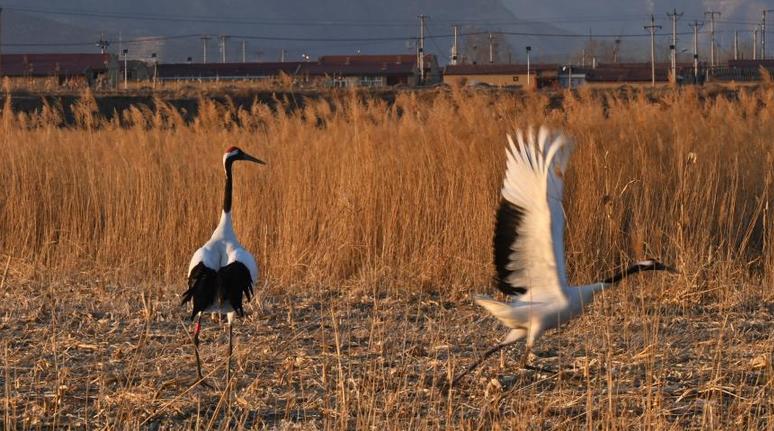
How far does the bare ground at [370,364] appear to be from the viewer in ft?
17.8

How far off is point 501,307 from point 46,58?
63.6 meters

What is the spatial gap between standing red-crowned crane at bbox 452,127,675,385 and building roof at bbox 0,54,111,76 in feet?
180

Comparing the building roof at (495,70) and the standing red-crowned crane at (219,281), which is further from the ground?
the building roof at (495,70)

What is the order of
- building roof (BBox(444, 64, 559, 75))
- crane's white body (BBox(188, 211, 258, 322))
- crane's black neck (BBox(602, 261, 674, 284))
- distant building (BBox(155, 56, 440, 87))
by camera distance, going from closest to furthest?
crane's black neck (BBox(602, 261, 674, 284)), crane's white body (BBox(188, 211, 258, 322)), distant building (BBox(155, 56, 440, 87)), building roof (BBox(444, 64, 559, 75))

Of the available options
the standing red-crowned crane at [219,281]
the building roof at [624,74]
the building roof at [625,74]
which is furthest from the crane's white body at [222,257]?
the building roof at [625,74]

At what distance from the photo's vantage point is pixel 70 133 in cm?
1264

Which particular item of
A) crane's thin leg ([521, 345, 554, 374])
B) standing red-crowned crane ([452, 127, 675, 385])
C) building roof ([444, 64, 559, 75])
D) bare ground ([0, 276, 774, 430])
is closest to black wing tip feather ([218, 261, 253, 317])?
bare ground ([0, 276, 774, 430])

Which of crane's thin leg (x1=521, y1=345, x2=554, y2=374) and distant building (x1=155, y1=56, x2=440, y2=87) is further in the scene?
distant building (x1=155, y1=56, x2=440, y2=87)

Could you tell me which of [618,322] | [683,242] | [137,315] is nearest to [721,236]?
[683,242]

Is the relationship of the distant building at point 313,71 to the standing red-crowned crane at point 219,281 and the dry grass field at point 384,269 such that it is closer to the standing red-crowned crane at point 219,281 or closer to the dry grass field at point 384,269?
the dry grass field at point 384,269

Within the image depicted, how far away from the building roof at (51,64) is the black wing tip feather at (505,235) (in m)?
54.8

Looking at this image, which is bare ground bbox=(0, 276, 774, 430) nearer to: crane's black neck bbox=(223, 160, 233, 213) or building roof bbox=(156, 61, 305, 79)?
crane's black neck bbox=(223, 160, 233, 213)

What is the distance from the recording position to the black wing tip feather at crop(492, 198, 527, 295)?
5938mm

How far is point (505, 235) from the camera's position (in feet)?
19.7
